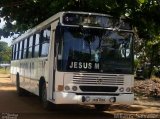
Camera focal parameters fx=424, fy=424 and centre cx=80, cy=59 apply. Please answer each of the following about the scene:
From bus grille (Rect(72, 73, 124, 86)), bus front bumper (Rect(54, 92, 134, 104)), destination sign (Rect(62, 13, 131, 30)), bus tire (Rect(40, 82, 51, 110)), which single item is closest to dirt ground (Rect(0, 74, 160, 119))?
bus tire (Rect(40, 82, 51, 110))

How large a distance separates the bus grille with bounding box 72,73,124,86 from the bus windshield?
0.15 metres

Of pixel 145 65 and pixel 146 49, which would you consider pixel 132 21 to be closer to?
pixel 146 49

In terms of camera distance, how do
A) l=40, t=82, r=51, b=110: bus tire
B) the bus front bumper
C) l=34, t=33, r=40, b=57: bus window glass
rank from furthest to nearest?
l=34, t=33, r=40, b=57: bus window glass
l=40, t=82, r=51, b=110: bus tire
the bus front bumper

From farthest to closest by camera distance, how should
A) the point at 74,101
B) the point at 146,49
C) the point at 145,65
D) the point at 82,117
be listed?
the point at 145,65, the point at 146,49, the point at 82,117, the point at 74,101

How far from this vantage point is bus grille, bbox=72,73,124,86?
12031 millimetres

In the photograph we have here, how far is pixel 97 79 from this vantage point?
480 inches

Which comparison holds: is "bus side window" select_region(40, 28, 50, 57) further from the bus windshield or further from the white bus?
the bus windshield

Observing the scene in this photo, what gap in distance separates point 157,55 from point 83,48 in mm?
21264

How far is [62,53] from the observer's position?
1204cm

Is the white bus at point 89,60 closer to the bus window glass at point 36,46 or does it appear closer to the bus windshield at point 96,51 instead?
the bus windshield at point 96,51

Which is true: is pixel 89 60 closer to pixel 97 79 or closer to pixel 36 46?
pixel 97 79

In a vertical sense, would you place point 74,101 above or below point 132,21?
below

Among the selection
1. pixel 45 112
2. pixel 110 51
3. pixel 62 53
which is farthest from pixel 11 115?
pixel 110 51

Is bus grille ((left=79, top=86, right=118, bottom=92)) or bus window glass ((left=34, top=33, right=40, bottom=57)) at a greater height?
bus window glass ((left=34, top=33, right=40, bottom=57))
